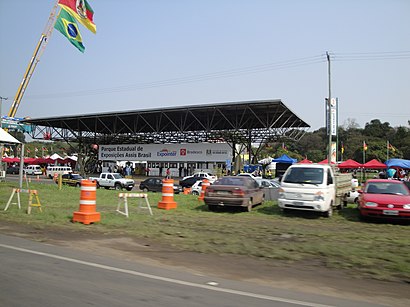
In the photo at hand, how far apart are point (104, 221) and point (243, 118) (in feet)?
122

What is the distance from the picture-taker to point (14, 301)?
14.9ft

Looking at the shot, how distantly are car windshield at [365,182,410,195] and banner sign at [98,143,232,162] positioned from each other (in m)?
32.2

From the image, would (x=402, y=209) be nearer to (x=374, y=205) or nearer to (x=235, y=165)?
(x=374, y=205)

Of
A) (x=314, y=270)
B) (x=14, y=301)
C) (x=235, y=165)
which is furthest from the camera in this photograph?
(x=235, y=165)

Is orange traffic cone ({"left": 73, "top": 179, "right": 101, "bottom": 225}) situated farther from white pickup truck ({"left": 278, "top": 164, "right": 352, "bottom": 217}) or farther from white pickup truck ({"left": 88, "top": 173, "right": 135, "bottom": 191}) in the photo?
white pickup truck ({"left": 88, "top": 173, "right": 135, "bottom": 191})

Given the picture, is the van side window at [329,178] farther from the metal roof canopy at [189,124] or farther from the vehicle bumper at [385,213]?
the metal roof canopy at [189,124]

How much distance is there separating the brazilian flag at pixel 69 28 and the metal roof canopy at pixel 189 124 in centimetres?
1608

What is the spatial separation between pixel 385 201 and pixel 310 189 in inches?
94.2

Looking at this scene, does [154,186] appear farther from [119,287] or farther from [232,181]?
[119,287]

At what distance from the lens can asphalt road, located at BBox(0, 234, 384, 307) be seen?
15.4 feet

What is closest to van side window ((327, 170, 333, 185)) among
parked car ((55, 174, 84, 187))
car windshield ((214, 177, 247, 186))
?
car windshield ((214, 177, 247, 186))

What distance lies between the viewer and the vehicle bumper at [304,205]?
40.6 ft

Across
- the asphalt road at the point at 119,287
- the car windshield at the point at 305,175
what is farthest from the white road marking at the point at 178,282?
the car windshield at the point at 305,175

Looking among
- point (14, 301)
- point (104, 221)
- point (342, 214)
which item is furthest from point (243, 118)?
point (14, 301)
